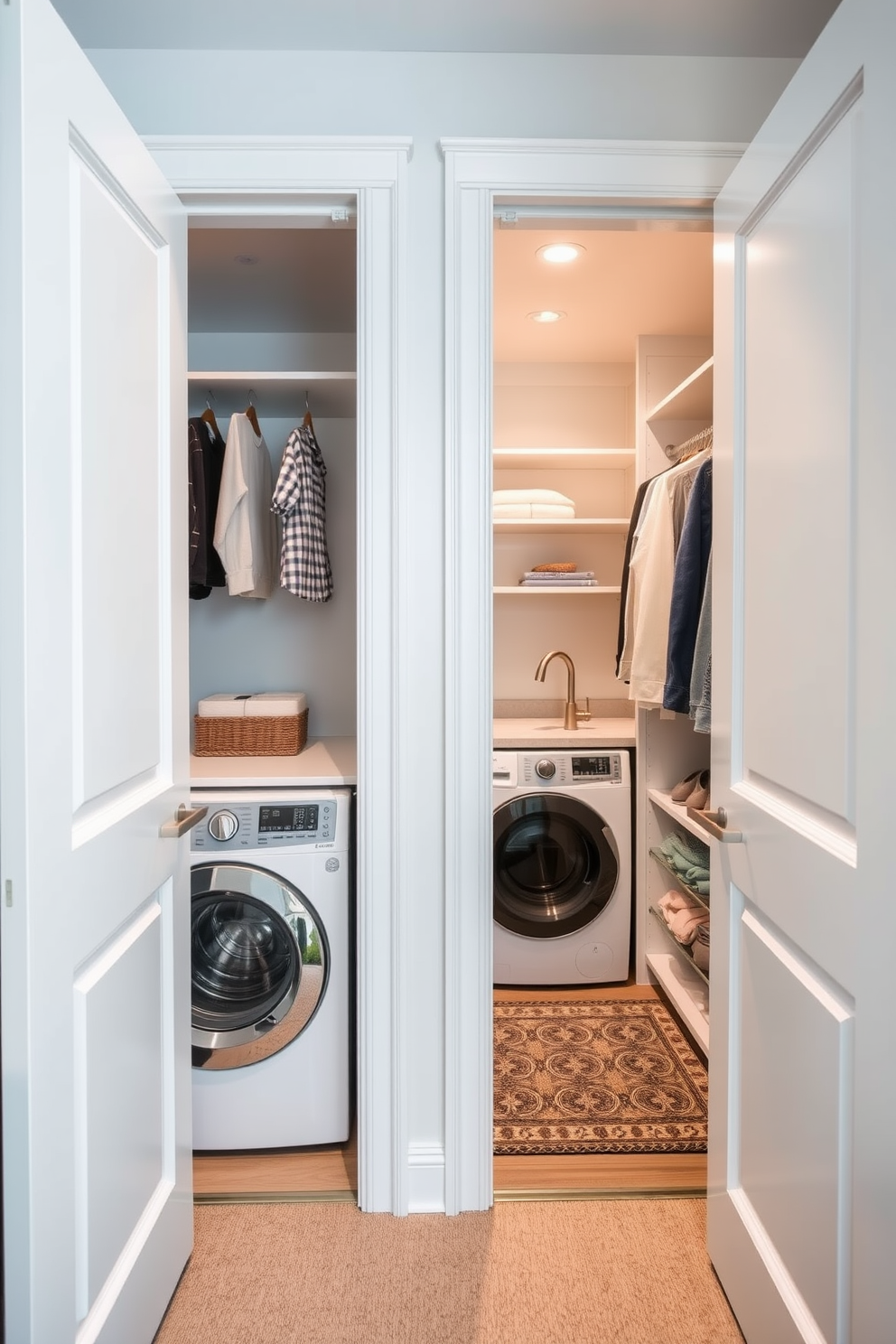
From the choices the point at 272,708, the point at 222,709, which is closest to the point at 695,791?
the point at 272,708

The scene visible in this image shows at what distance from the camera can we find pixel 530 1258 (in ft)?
5.39

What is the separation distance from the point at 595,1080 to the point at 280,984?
0.97 meters

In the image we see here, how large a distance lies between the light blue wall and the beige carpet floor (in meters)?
0.82

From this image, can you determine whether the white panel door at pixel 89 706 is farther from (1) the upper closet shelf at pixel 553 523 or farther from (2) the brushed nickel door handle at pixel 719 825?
(1) the upper closet shelf at pixel 553 523

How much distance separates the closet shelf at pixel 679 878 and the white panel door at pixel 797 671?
3.07 feet

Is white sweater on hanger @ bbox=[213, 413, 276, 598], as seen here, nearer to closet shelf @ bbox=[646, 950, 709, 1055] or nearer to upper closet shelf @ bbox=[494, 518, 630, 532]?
upper closet shelf @ bbox=[494, 518, 630, 532]

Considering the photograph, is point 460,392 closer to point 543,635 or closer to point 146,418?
point 146,418

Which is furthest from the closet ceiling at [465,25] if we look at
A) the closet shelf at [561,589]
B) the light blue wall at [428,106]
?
the closet shelf at [561,589]

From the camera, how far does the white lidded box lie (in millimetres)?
2307

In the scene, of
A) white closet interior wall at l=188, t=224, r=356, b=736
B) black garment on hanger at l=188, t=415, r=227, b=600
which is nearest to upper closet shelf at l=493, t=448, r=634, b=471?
white closet interior wall at l=188, t=224, r=356, b=736

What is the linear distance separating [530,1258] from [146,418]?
1704 mm

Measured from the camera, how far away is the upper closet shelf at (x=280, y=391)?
222 centimetres

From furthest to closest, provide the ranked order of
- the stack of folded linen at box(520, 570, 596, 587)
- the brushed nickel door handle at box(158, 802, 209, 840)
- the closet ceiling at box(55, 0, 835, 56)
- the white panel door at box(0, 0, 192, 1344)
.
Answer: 1. the stack of folded linen at box(520, 570, 596, 587)
2. the closet ceiling at box(55, 0, 835, 56)
3. the brushed nickel door handle at box(158, 802, 209, 840)
4. the white panel door at box(0, 0, 192, 1344)

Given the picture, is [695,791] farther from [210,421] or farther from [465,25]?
[465,25]
